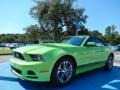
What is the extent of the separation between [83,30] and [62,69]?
28.2 metres

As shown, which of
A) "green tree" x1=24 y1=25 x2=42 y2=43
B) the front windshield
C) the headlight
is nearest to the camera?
the headlight

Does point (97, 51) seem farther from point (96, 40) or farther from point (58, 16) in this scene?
point (58, 16)

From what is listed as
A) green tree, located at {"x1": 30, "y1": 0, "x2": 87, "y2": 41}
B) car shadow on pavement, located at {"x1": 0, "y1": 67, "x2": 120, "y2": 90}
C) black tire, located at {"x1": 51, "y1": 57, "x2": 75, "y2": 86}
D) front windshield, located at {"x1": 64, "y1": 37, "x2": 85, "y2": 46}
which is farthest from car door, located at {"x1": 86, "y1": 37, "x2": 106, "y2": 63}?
green tree, located at {"x1": 30, "y1": 0, "x2": 87, "y2": 41}

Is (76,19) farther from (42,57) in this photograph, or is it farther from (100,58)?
(42,57)

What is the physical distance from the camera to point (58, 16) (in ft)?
104

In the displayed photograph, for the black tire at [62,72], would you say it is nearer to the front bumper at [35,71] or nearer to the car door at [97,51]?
the front bumper at [35,71]

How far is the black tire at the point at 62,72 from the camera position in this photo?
16.9ft

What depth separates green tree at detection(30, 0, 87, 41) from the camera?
31.8m

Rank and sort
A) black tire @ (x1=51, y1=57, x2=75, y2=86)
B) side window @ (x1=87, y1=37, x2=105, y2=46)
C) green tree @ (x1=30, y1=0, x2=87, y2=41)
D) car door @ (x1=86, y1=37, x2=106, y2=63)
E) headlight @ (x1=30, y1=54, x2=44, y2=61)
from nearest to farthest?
headlight @ (x1=30, y1=54, x2=44, y2=61) → black tire @ (x1=51, y1=57, x2=75, y2=86) → car door @ (x1=86, y1=37, x2=106, y2=63) → side window @ (x1=87, y1=37, x2=105, y2=46) → green tree @ (x1=30, y1=0, x2=87, y2=41)

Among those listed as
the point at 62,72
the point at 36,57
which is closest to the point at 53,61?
the point at 36,57

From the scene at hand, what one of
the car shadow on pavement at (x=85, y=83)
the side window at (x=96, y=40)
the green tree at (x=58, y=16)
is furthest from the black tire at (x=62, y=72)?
the green tree at (x=58, y=16)

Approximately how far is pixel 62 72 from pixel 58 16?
26809mm

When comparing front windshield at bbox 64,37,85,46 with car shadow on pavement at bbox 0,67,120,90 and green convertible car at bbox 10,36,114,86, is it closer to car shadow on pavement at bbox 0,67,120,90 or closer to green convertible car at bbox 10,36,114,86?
green convertible car at bbox 10,36,114,86

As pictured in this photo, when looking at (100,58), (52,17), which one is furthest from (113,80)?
(52,17)
